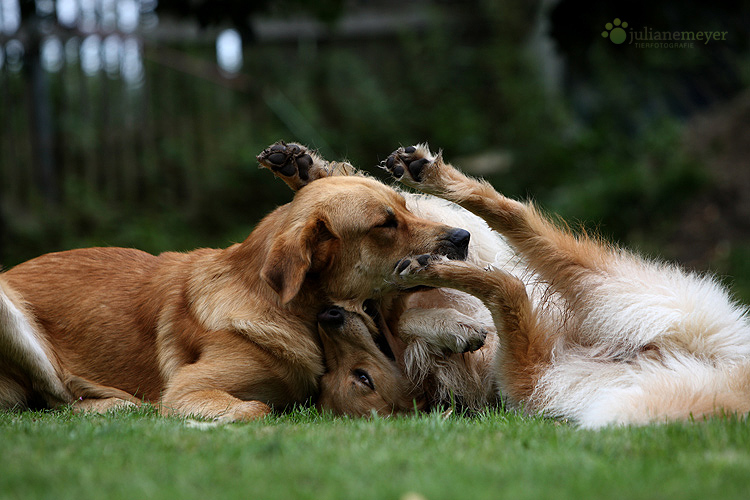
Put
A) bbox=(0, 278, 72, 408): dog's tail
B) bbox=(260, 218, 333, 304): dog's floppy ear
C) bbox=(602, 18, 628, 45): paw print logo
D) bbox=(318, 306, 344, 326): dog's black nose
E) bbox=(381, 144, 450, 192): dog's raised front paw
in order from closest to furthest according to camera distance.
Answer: bbox=(260, 218, 333, 304): dog's floppy ear → bbox=(318, 306, 344, 326): dog's black nose → bbox=(0, 278, 72, 408): dog's tail → bbox=(381, 144, 450, 192): dog's raised front paw → bbox=(602, 18, 628, 45): paw print logo

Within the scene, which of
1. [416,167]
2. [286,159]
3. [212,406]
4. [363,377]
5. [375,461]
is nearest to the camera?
[375,461]

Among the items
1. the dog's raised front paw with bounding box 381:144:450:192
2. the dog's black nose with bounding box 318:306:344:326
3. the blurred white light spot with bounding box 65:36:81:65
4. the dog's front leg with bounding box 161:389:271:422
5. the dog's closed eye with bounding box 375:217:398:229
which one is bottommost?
the dog's front leg with bounding box 161:389:271:422

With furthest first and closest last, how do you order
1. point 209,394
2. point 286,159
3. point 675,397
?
point 286,159
point 209,394
point 675,397

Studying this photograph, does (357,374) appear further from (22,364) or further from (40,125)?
(40,125)

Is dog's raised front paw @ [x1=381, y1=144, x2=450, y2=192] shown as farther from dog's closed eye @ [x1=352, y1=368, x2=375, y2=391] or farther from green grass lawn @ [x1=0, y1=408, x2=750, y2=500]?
green grass lawn @ [x1=0, y1=408, x2=750, y2=500]

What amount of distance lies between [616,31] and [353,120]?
20.5 feet

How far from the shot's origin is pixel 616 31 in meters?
5.89

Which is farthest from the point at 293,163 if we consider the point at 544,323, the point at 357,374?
the point at 544,323

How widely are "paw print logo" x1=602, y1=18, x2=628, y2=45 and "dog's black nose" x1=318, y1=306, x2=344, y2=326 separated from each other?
338 centimetres

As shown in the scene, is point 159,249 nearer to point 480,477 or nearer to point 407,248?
point 407,248

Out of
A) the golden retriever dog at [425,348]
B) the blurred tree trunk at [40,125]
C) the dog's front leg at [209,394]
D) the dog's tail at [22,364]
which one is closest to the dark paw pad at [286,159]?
the golden retriever dog at [425,348]

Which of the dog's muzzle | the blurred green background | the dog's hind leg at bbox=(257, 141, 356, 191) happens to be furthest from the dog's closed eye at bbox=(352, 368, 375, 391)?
the blurred green background

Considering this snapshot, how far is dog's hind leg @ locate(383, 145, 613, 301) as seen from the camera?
13.5ft

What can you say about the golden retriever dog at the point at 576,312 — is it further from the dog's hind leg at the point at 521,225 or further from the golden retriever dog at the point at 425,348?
the golden retriever dog at the point at 425,348
